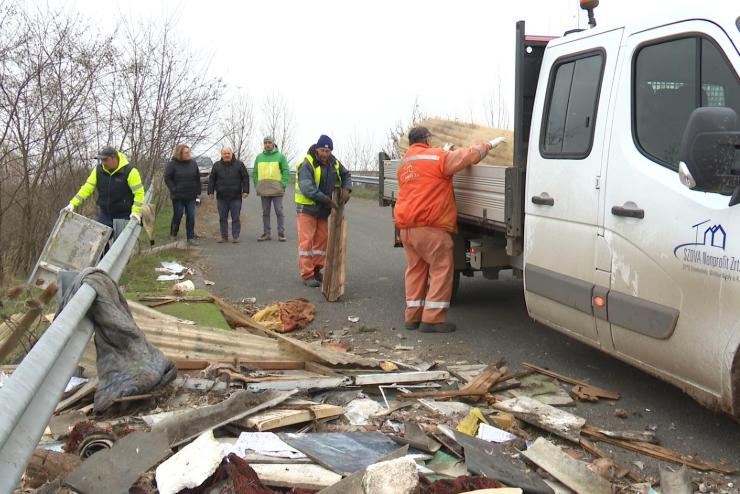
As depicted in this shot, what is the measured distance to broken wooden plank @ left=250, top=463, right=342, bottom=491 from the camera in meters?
3.20

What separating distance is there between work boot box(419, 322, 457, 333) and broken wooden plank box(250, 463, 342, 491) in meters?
3.53

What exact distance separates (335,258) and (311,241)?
2.64ft

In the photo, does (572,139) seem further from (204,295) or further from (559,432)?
(204,295)

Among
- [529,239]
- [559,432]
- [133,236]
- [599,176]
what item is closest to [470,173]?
[529,239]

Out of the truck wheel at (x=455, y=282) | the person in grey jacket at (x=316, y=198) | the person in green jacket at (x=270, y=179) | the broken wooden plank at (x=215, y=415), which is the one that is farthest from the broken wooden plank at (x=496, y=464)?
the person in green jacket at (x=270, y=179)

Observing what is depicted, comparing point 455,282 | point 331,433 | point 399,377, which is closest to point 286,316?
point 455,282

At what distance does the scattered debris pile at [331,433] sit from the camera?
3119 mm

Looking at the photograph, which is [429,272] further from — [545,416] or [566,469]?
[566,469]

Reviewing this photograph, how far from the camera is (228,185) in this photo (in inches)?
554

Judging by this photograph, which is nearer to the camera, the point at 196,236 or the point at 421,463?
the point at 421,463

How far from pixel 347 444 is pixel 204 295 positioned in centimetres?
442

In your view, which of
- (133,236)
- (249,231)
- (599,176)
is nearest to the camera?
(599,176)

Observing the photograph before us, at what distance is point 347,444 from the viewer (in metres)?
3.75

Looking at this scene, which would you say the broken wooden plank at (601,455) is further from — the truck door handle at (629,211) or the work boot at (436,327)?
the work boot at (436,327)
